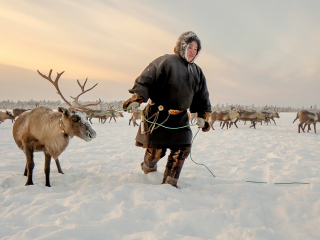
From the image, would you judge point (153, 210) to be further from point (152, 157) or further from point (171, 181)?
point (152, 157)

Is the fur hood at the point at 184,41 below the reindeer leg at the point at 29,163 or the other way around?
the other way around

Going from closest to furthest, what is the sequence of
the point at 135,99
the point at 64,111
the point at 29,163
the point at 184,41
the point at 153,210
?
the point at 153,210, the point at 135,99, the point at 184,41, the point at 64,111, the point at 29,163

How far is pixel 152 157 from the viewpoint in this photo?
10.2 feet

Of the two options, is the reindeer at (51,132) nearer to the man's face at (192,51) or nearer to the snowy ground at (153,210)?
the snowy ground at (153,210)

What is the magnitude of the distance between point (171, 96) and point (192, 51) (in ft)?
2.21

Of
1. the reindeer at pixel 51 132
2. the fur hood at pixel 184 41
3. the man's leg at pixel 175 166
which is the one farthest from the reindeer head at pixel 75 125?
the fur hood at pixel 184 41

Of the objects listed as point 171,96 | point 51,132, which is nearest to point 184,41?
point 171,96

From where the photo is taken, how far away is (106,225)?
5.92 feet

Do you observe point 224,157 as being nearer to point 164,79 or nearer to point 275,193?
point 275,193

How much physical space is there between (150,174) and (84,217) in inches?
60.9

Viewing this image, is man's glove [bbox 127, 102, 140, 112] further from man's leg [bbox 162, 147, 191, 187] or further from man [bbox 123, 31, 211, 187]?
man's leg [bbox 162, 147, 191, 187]

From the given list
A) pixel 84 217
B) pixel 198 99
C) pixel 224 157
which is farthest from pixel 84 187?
pixel 224 157

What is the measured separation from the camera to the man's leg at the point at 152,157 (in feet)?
9.95

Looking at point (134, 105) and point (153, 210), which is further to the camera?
point (134, 105)
